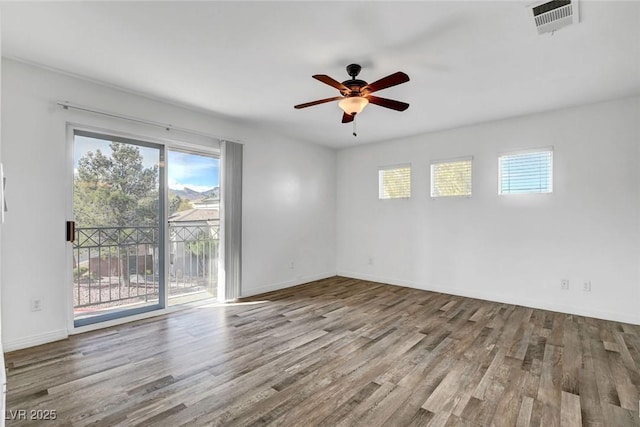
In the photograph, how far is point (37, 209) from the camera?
9.65 feet

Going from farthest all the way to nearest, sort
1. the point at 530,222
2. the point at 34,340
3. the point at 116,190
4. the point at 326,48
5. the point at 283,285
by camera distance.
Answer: the point at 283,285
the point at 530,222
the point at 116,190
the point at 34,340
the point at 326,48

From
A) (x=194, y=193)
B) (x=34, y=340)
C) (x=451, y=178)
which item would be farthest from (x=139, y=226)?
(x=451, y=178)

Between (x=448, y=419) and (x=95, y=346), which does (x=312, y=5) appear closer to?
(x=448, y=419)

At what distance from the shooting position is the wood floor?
197cm

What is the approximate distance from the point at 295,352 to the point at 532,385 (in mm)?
1910

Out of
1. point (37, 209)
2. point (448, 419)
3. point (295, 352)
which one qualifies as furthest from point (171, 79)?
point (448, 419)

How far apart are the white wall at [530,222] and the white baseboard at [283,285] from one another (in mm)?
971

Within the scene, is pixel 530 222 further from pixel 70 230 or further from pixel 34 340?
pixel 34 340

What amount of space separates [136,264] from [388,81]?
3533mm

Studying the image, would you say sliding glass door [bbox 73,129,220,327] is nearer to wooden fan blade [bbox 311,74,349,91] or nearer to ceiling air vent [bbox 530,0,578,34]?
wooden fan blade [bbox 311,74,349,91]

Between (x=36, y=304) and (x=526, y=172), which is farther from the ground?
(x=526, y=172)

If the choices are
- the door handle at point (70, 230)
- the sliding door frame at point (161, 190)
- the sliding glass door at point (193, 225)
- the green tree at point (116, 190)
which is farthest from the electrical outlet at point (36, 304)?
the sliding glass door at point (193, 225)

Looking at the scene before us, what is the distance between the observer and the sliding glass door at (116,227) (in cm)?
332

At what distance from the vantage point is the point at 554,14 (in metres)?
2.10
